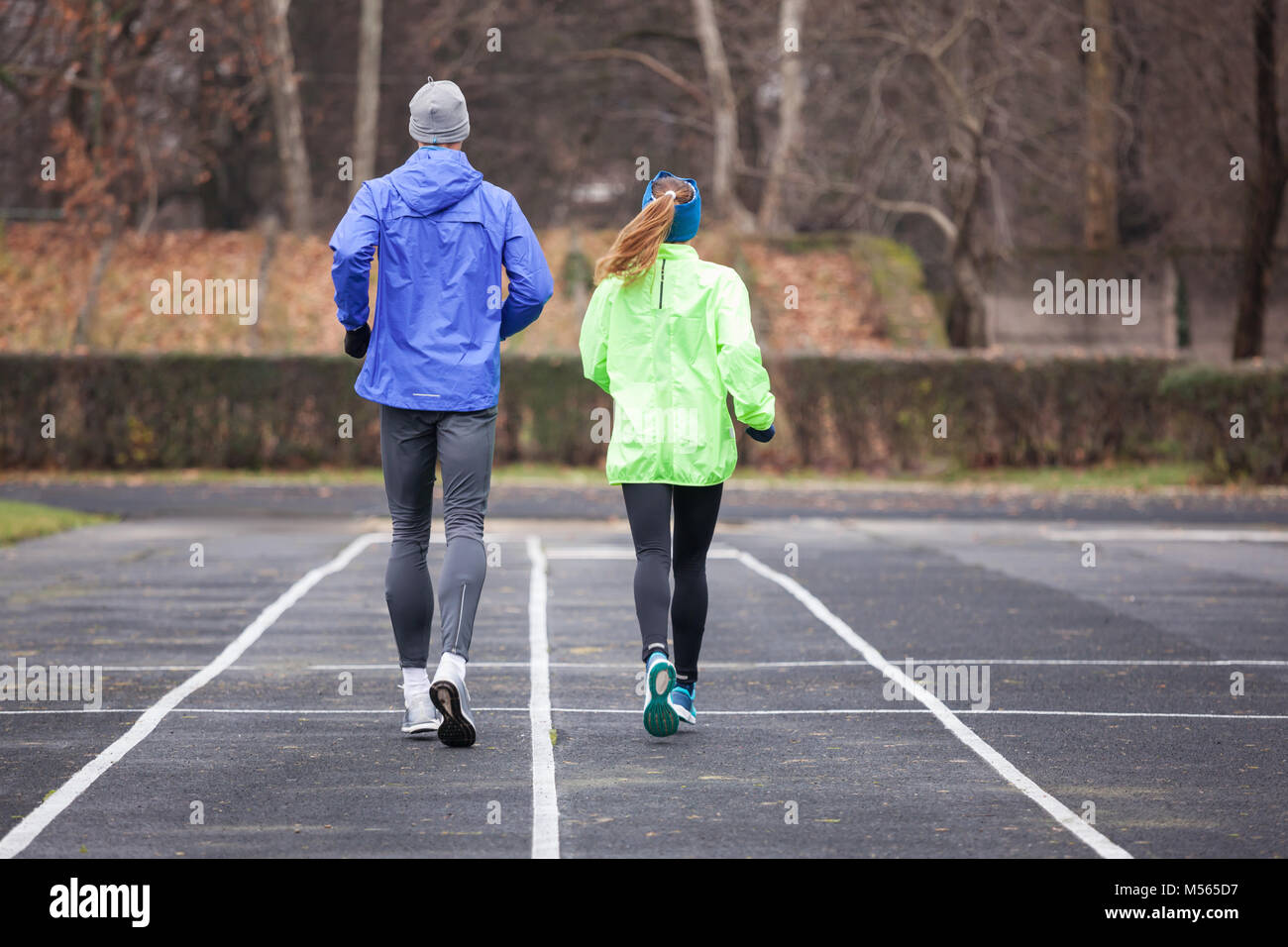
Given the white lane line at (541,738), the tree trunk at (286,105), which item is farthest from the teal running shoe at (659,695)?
the tree trunk at (286,105)

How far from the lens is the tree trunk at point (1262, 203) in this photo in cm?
2516

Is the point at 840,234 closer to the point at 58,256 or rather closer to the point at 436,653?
the point at 58,256

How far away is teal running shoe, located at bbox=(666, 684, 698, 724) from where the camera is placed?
6.72 meters

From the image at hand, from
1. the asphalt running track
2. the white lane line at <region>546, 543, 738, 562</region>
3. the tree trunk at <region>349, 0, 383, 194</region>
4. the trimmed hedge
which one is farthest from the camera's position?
the tree trunk at <region>349, 0, 383, 194</region>

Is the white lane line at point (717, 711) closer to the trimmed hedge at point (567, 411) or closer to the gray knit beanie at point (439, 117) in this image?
the gray knit beanie at point (439, 117)

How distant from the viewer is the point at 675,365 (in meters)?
6.73

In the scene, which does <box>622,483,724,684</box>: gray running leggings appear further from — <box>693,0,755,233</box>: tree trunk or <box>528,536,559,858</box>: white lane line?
<box>693,0,755,233</box>: tree trunk

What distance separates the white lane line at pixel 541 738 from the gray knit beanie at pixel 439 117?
2.26 metres

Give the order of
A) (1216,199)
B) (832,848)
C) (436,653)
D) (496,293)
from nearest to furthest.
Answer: (832,848), (496,293), (436,653), (1216,199)

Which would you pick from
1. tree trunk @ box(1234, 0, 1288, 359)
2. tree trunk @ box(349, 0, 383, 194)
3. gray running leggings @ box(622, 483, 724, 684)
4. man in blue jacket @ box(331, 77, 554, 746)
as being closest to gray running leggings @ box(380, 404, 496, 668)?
man in blue jacket @ box(331, 77, 554, 746)

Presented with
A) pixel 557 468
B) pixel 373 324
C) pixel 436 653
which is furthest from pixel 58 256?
pixel 373 324

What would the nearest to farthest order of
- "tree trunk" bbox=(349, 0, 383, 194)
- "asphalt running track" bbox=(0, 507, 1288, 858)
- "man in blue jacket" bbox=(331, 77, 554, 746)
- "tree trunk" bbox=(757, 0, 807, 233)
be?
"asphalt running track" bbox=(0, 507, 1288, 858), "man in blue jacket" bbox=(331, 77, 554, 746), "tree trunk" bbox=(757, 0, 807, 233), "tree trunk" bbox=(349, 0, 383, 194)

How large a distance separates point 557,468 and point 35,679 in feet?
50.5

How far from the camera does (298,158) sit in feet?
111
